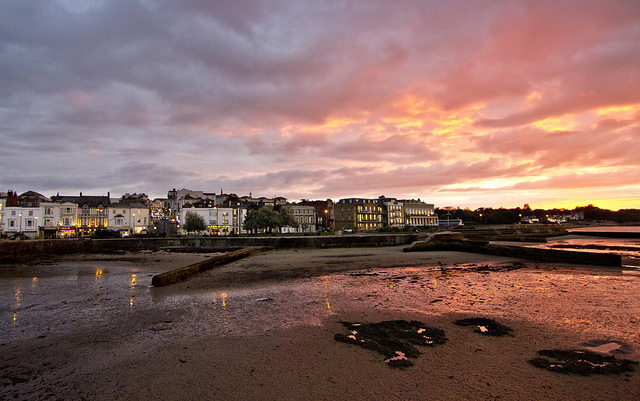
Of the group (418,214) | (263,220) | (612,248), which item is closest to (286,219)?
(263,220)

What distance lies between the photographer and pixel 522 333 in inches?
254

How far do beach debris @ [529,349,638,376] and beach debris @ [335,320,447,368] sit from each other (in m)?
1.60

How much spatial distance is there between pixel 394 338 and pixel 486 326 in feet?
7.30

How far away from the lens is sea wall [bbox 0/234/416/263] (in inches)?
1556

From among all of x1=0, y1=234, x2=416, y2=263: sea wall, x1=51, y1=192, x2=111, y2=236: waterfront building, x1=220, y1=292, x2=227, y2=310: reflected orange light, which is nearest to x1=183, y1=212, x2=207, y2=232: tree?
x1=51, y1=192, x2=111, y2=236: waterfront building

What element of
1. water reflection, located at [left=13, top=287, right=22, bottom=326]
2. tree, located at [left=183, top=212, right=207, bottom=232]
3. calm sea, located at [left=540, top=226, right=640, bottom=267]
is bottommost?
calm sea, located at [left=540, top=226, right=640, bottom=267]

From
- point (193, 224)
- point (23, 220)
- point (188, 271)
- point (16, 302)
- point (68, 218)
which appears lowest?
point (16, 302)

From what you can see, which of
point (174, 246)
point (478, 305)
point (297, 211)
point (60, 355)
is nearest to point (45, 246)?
point (174, 246)

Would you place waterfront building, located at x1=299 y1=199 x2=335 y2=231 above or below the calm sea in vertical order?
above

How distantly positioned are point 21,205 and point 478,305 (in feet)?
363

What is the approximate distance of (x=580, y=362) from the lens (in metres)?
4.98

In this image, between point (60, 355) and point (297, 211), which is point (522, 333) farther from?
point (297, 211)

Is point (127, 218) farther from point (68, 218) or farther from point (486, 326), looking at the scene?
point (486, 326)

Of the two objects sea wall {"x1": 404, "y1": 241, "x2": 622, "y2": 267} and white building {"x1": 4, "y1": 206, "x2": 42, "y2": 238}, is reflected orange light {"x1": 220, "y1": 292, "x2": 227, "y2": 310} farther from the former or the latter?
white building {"x1": 4, "y1": 206, "x2": 42, "y2": 238}
